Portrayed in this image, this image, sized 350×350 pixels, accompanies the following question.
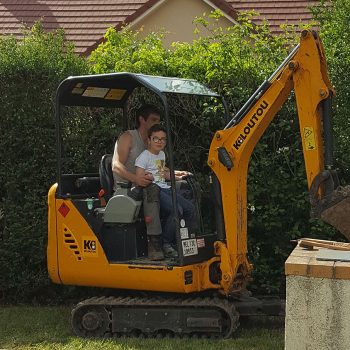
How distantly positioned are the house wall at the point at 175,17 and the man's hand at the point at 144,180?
1222 centimetres

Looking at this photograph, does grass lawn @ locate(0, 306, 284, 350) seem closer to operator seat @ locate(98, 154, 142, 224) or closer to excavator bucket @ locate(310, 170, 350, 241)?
operator seat @ locate(98, 154, 142, 224)

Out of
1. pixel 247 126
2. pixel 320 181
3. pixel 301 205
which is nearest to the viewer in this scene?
pixel 320 181

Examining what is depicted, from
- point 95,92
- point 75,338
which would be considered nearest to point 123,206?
point 75,338

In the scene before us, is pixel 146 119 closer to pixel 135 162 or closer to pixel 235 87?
pixel 135 162

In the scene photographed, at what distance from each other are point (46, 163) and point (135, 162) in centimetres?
193

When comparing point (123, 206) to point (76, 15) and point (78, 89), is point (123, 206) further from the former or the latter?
point (76, 15)

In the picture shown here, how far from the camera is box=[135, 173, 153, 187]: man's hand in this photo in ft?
27.0

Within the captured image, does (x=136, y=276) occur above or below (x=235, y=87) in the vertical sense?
below

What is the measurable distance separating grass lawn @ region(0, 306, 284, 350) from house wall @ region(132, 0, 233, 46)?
458 inches

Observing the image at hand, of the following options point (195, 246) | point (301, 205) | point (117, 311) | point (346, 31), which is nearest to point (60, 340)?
point (117, 311)

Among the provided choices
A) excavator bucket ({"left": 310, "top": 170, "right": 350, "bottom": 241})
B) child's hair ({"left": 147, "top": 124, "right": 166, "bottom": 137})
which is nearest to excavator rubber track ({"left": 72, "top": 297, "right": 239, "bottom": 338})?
excavator bucket ({"left": 310, "top": 170, "right": 350, "bottom": 241})

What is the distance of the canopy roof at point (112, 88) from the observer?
8.24 m

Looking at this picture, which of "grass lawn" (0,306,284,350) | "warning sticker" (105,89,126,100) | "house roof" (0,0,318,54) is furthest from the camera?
"house roof" (0,0,318,54)

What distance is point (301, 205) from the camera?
30.5ft
